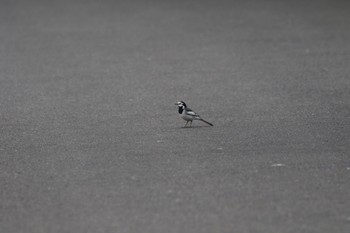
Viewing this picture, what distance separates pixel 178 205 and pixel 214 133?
135 inches

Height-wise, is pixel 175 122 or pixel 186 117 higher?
pixel 186 117

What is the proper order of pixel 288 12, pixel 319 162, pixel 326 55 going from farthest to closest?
pixel 288 12 < pixel 326 55 < pixel 319 162

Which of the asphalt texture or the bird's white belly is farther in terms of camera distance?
the bird's white belly

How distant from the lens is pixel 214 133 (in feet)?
37.0

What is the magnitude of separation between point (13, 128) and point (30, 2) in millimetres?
16243

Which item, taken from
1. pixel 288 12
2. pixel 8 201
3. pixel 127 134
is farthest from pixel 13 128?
pixel 288 12

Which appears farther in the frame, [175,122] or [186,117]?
[175,122]

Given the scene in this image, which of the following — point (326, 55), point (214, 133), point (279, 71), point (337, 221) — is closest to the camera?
point (337, 221)

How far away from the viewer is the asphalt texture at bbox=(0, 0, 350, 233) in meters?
7.77

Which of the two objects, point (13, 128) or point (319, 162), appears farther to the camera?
point (13, 128)

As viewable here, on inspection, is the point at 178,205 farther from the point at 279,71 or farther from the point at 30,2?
the point at 30,2

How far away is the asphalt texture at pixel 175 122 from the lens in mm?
7773

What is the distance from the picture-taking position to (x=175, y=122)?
12227 millimetres

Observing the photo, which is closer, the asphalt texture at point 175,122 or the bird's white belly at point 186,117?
the asphalt texture at point 175,122
